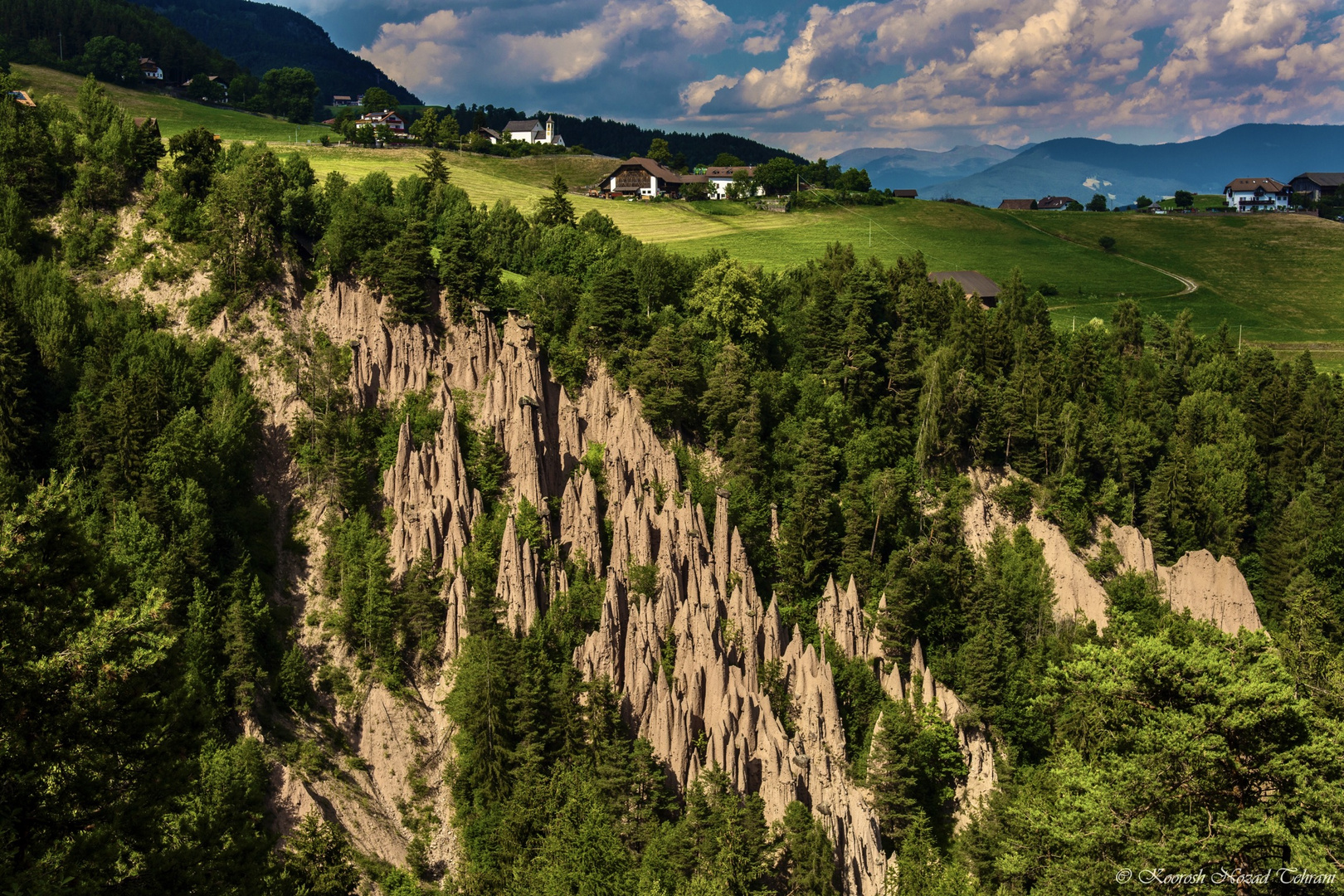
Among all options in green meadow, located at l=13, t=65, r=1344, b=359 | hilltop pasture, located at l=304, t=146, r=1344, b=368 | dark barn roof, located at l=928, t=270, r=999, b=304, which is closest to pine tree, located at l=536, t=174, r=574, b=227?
green meadow, located at l=13, t=65, r=1344, b=359

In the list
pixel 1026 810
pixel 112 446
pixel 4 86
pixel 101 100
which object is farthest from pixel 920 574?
pixel 4 86

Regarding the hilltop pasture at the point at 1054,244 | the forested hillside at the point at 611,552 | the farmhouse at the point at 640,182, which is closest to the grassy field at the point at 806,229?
the hilltop pasture at the point at 1054,244

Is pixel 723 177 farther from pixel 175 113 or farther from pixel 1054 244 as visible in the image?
pixel 175 113

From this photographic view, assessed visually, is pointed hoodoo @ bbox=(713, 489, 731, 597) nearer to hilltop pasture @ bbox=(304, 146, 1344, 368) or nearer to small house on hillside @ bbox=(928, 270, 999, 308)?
small house on hillside @ bbox=(928, 270, 999, 308)

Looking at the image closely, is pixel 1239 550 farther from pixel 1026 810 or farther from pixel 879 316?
pixel 1026 810

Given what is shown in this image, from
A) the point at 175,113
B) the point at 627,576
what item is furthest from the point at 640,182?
the point at 627,576

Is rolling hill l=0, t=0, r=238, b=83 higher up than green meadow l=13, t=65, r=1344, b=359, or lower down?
higher up
